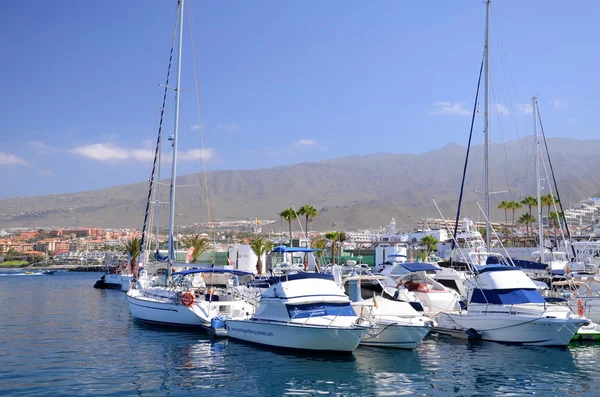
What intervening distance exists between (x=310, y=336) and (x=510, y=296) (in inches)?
411

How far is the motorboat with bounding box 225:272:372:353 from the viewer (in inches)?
886

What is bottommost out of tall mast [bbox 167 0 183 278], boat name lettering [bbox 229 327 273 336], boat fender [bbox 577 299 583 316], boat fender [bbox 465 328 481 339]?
boat fender [bbox 465 328 481 339]

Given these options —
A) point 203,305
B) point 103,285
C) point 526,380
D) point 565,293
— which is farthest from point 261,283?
point 103,285

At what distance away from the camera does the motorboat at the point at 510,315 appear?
25.2m

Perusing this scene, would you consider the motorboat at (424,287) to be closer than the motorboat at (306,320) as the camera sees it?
No

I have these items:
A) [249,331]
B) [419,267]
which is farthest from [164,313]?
[419,267]

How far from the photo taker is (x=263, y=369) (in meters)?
20.8

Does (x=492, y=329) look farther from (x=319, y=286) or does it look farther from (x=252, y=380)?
(x=252, y=380)

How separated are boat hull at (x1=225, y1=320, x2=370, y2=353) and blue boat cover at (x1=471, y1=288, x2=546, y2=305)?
7.94m

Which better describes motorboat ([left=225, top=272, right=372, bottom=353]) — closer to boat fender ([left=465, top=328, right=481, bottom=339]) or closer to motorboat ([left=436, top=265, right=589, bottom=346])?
boat fender ([left=465, top=328, right=481, bottom=339])

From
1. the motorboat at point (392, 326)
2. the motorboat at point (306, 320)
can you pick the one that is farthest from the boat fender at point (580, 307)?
the motorboat at point (306, 320)

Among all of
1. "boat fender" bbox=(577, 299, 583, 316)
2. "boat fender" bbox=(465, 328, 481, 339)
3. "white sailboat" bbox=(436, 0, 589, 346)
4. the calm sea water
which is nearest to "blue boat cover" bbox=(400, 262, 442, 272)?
"white sailboat" bbox=(436, 0, 589, 346)

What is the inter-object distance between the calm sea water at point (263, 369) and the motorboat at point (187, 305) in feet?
4.13

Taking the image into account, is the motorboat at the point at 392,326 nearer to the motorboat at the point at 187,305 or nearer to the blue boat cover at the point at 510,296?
the blue boat cover at the point at 510,296
